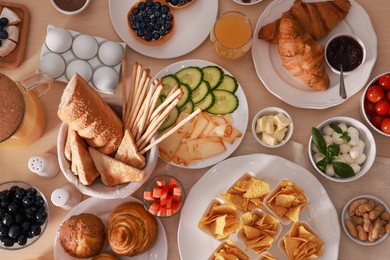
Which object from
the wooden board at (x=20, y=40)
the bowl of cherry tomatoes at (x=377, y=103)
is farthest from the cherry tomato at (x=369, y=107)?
the wooden board at (x=20, y=40)

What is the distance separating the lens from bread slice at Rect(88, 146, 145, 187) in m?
1.14

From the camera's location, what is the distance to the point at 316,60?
1308mm

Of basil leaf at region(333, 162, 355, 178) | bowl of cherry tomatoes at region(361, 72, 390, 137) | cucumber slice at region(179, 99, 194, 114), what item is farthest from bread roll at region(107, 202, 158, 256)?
bowl of cherry tomatoes at region(361, 72, 390, 137)

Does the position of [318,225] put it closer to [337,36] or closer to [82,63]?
[337,36]

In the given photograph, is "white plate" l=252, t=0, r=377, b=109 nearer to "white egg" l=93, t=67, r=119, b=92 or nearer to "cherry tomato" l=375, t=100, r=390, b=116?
"cherry tomato" l=375, t=100, r=390, b=116

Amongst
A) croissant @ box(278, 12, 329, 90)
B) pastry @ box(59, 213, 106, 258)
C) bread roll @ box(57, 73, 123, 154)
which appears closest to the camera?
bread roll @ box(57, 73, 123, 154)

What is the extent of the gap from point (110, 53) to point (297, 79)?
514mm

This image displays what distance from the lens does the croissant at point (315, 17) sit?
133 centimetres

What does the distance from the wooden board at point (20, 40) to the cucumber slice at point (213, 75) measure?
0.51 metres

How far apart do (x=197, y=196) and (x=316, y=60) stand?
1.55ft

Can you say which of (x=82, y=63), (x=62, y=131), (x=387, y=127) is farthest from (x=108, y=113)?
(x=387, y=127)

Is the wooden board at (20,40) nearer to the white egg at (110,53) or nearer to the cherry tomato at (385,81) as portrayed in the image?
the white egg at (110,53)

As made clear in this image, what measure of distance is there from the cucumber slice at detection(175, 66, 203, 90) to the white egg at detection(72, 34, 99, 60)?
237 millimetres

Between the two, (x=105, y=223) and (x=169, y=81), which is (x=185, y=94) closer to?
(x=169, y=81)
